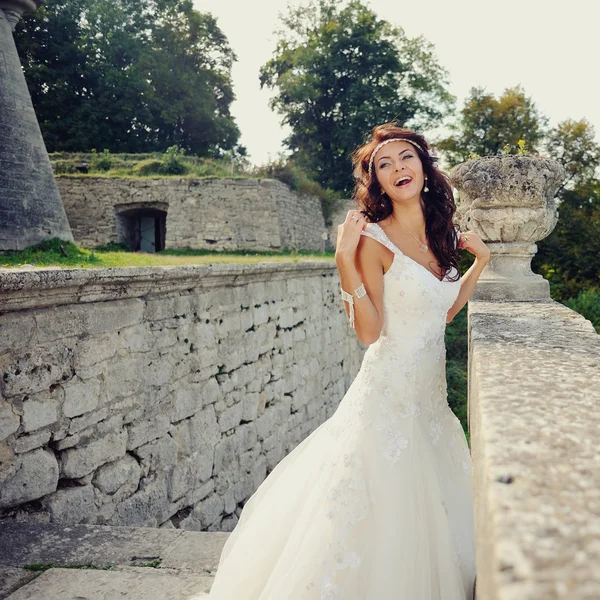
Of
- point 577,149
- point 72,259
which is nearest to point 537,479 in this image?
point 72,259

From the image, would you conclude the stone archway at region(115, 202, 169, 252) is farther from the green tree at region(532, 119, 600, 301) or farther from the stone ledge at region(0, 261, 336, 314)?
the stone ledge at region(0, 261, 336, 314)

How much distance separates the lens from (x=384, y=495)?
6.63ft

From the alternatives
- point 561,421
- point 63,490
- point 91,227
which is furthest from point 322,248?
point 561,421

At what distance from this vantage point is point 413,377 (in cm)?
228

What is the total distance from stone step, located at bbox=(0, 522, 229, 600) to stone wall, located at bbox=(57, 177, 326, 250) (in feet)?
48.2

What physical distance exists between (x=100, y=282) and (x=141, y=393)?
96 centimetres

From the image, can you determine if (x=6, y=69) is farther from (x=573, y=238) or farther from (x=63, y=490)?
(x=573, y=238)

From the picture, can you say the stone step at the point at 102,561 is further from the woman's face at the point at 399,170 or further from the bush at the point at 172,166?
the bush at the point at 172,166

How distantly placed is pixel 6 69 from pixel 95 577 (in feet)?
25.8

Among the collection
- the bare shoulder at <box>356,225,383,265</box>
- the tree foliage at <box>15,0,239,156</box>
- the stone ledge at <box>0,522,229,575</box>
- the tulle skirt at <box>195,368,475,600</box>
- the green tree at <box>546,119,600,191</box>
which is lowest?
the stone ledge at <box>0,522,229,575</box>

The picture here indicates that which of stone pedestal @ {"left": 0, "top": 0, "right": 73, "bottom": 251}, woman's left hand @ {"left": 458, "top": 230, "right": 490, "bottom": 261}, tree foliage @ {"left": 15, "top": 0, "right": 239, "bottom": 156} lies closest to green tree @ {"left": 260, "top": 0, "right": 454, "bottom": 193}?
tree foliage @ {"left": 15, "top": 0, "right": 239, "bottom": 156}

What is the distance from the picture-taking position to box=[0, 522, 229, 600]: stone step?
2.38m

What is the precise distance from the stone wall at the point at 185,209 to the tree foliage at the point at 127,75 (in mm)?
9484

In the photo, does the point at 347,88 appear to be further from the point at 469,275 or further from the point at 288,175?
the point at 469,275
